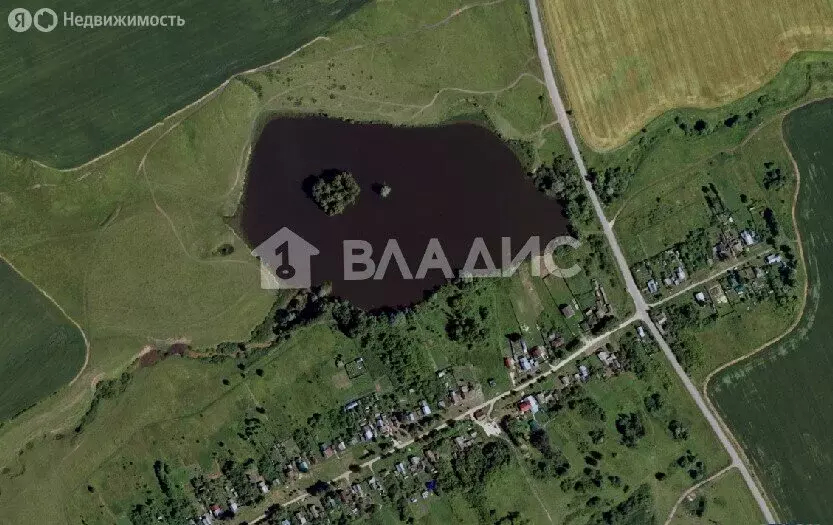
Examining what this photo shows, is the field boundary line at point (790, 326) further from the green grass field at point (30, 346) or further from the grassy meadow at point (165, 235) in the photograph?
the green grass field at point (30, 346)

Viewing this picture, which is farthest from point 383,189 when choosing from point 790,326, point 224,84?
point 790,326

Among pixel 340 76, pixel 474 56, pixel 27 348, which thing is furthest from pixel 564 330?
pixel 27 348

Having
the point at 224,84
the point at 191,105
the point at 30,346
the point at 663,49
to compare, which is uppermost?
the point at 224,84

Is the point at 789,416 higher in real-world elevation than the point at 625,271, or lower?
lower

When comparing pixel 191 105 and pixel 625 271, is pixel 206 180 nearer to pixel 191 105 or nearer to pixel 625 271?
pixel 191 105

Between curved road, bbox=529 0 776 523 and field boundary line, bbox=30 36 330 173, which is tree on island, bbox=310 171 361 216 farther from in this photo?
curved road, bbox=529 0 776 523

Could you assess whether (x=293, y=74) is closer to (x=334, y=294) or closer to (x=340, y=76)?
(x=340, y=76)

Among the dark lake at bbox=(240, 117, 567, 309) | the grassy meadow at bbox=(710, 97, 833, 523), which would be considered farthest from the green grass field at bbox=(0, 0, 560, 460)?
the grassy meadow at bbox=(710, 97, 833, 523)
